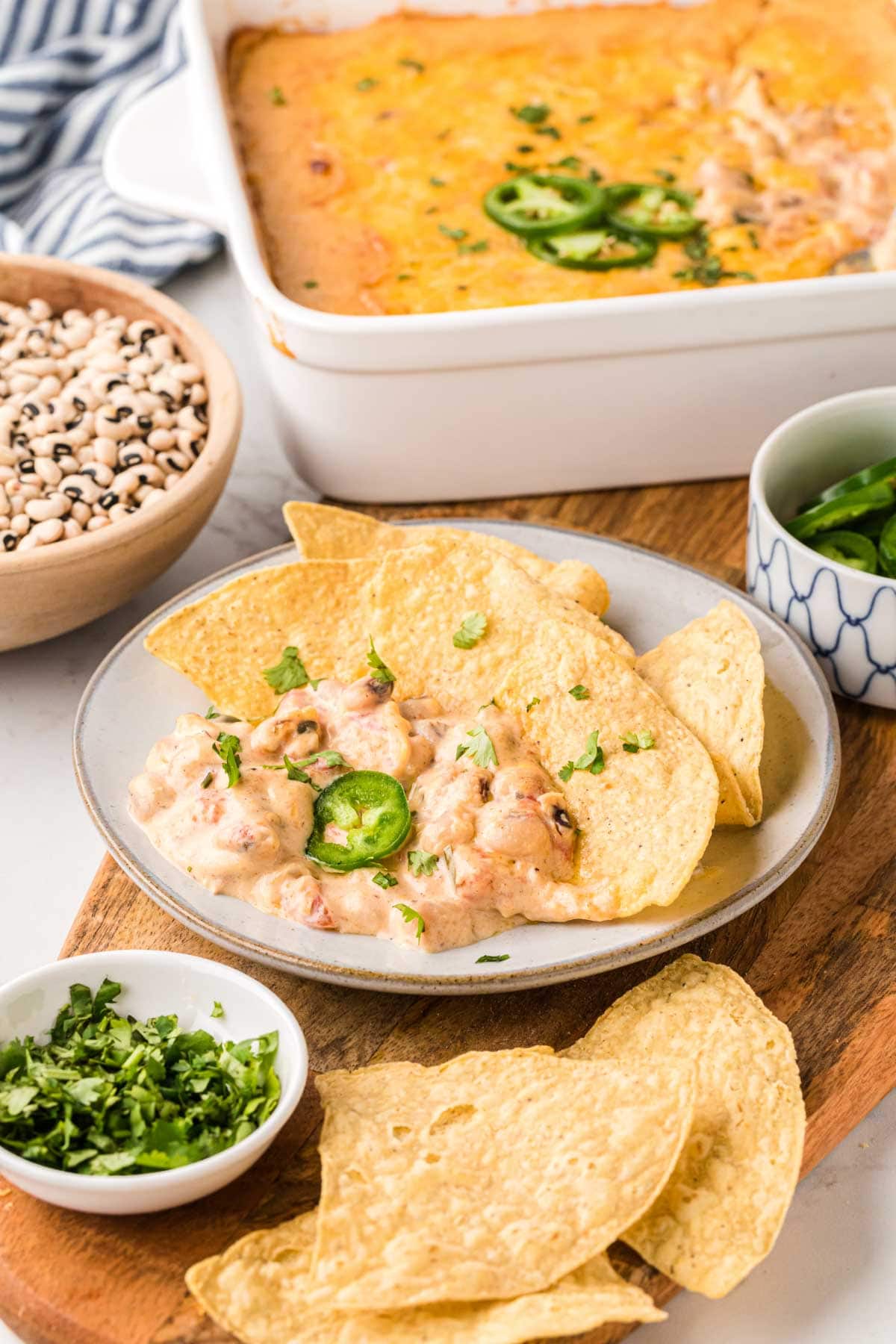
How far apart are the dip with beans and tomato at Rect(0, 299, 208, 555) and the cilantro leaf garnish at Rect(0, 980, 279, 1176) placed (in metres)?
1.04

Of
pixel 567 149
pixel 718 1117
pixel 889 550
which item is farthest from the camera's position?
pixel 567 149

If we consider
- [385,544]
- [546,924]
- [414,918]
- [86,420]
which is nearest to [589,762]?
[546,924]

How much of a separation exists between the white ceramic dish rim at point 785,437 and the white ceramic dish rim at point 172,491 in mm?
1006

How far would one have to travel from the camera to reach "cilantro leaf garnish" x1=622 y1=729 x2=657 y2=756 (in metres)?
2.49

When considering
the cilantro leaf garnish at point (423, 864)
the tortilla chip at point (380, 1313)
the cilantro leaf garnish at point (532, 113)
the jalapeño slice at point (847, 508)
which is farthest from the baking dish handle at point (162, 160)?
A: the tortilla chip at point (380, 1313)

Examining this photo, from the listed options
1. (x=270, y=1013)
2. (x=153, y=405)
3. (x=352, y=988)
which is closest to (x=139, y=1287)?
(x=270, y=1013)

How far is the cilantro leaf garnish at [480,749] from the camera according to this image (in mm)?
2490

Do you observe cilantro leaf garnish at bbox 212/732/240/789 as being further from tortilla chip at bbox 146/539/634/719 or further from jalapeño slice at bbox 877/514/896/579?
jalapeño slice at bbox 877/514/896/579

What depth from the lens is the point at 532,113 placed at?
3779 mm

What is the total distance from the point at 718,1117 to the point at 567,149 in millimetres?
2389

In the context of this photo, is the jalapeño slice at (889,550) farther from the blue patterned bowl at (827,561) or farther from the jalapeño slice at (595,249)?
the jalapeño slice at (595,249)

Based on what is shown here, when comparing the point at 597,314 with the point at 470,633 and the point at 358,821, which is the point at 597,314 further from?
the point at 358,821

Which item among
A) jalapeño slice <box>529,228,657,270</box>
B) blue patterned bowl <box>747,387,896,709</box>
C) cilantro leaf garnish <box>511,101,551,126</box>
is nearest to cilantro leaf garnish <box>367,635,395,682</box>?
blue patterned bowl <box>747,387,896,709</box>

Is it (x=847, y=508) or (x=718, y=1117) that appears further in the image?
(x=847, y=508)
